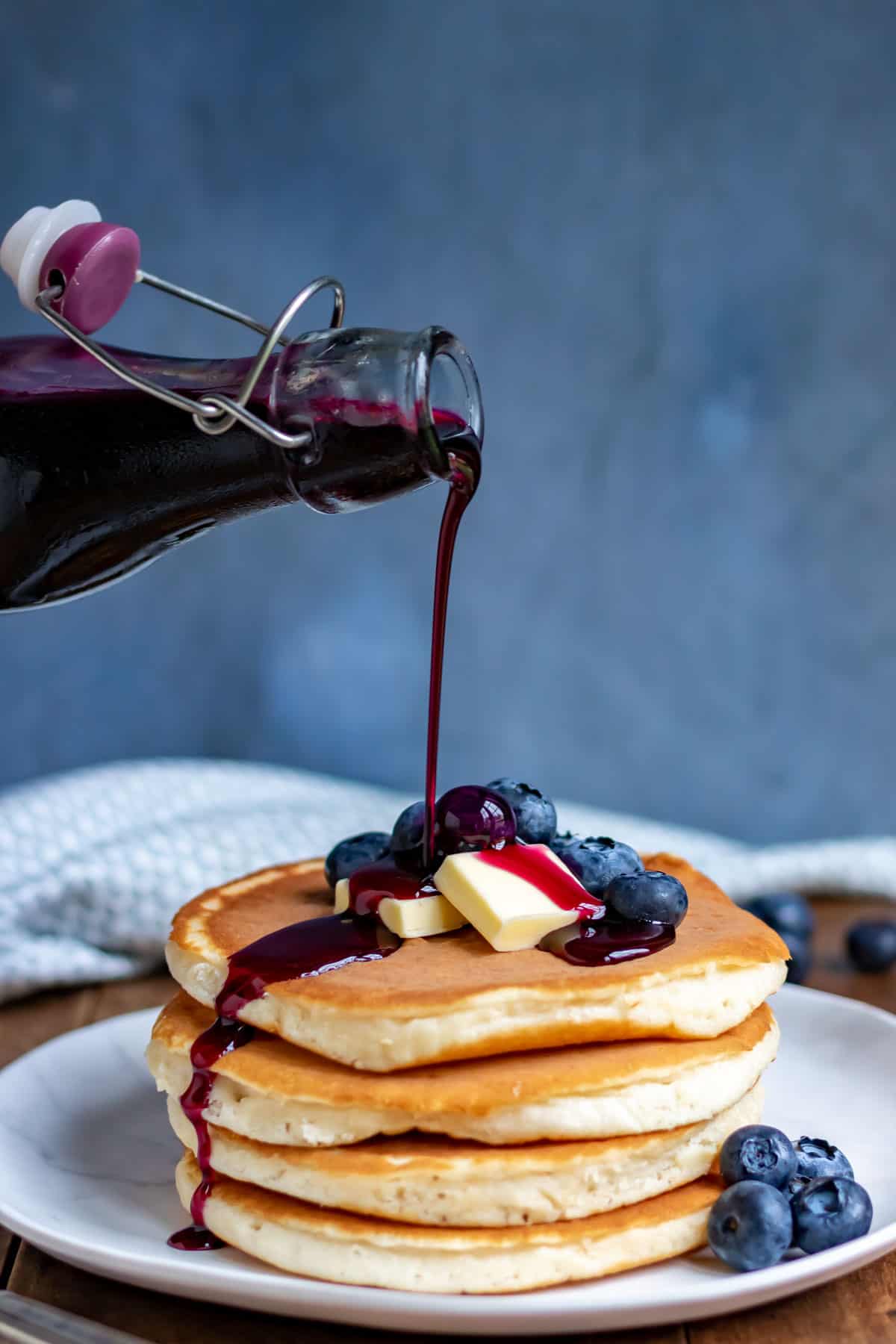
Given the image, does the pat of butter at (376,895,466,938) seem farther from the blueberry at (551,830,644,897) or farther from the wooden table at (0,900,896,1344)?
the wooden table at (0,900,896,1344)

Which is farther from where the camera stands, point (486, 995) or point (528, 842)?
point (528, 842)

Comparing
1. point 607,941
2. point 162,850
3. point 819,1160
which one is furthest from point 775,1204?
point 162,850

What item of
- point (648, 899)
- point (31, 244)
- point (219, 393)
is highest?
point (31, 244)

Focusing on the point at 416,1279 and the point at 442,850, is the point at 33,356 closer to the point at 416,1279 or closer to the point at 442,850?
the point at 442,850

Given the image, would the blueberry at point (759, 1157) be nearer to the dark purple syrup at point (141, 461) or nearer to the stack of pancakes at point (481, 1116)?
the stack of pancakes at point (481, 1116)

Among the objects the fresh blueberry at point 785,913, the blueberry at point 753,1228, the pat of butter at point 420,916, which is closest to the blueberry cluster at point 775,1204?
the blueberry at point 753,1228

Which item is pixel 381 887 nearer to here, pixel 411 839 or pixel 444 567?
pixel 411 839
